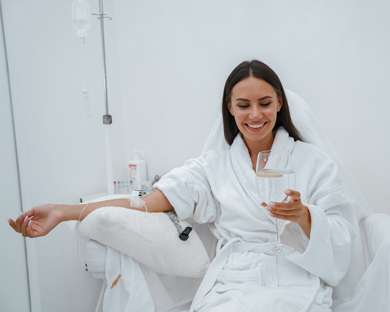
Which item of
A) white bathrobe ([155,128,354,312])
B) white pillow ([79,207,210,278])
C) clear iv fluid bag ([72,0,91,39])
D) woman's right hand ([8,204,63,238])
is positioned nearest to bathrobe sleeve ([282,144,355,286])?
white bathrobe ([155,128,354,312])

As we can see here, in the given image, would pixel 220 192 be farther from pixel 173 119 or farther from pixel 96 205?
pixel 173 119

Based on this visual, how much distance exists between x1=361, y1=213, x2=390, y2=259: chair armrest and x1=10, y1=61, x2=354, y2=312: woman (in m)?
0.10

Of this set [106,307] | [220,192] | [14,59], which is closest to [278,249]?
[220,192]

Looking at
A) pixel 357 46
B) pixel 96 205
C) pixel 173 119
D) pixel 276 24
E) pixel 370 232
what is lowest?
pixel 370 232

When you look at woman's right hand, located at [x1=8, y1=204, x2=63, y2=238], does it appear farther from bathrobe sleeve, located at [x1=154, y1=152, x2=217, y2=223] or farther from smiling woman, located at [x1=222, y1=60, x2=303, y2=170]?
smiling woman, located at [x1=222, y1=60, x2=303, y2=170]

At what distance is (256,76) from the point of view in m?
1.23

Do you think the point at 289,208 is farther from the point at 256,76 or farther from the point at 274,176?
the point at 256,76

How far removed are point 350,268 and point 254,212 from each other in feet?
1.36

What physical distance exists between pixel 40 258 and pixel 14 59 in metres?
0.86

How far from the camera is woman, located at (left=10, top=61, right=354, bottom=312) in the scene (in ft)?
3.44

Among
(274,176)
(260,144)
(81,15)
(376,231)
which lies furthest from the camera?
(81,15)

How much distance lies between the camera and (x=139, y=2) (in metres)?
2.14

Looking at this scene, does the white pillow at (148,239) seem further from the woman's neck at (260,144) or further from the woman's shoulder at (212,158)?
the woman's neck at (260,144)

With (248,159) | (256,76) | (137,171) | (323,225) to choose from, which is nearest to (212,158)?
(248,159)
